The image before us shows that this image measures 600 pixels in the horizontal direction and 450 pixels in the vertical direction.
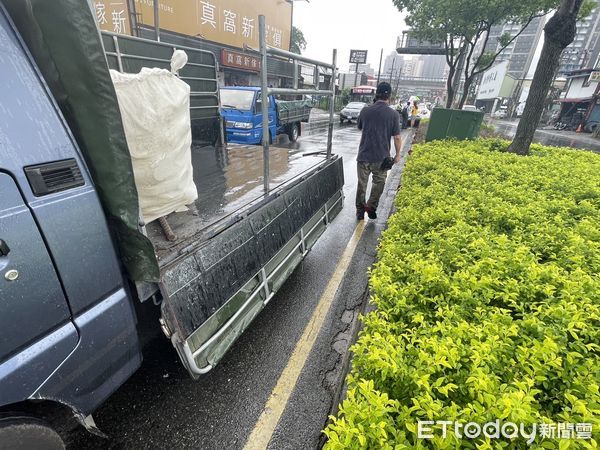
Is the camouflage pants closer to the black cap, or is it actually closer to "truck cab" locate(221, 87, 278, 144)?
the black cap

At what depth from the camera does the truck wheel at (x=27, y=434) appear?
1214mm


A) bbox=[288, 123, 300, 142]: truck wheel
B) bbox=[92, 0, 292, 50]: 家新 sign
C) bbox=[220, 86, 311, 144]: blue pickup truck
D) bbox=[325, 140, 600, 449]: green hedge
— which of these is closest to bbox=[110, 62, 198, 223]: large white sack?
bbox=[325, 140, 600, 449]: green hedge

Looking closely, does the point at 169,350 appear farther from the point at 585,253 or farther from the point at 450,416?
the point at 585,253

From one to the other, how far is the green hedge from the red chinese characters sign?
14696 mm

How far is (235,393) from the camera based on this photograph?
2.31 m

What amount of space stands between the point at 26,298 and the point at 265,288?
1.64 m

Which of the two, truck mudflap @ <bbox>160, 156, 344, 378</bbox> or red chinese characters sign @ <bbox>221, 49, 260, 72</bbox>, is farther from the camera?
red chinese characters sign @ <bbox>221, 49, 260, 72</bbox>

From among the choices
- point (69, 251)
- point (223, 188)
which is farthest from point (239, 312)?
point (223, 188)

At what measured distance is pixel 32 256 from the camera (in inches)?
47.1

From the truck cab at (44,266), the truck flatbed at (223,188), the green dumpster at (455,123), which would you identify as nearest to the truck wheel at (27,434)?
the truck cab at (44,266)

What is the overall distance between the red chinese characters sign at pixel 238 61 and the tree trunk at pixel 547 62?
463 inches

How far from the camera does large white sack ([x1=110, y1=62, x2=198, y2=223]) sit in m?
1.64

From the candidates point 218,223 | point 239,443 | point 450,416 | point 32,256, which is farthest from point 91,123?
point 239,443

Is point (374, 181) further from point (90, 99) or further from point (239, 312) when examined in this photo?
point (90, 99)
